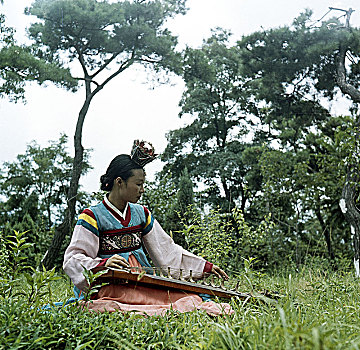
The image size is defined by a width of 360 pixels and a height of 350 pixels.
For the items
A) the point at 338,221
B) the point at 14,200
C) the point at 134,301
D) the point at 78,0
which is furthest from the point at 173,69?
the point at 134,301

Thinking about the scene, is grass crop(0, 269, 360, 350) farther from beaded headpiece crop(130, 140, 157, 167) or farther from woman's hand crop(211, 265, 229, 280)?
beaded headpiece crop(130, 140, 157, 167)

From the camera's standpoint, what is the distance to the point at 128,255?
307 centimetres

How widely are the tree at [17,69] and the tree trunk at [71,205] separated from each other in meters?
1.19

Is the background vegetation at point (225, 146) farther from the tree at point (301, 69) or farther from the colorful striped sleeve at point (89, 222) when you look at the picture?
the colorful striped sleeve at point (89, 222)

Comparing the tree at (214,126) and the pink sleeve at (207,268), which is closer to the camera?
the pink sleeve at (207,268)

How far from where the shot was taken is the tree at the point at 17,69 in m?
8.88

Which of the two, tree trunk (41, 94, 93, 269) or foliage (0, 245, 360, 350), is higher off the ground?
tree trunk (41, 94, 93, 269)

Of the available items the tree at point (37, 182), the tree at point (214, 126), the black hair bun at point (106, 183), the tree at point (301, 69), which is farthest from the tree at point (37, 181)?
the black hair bun at point (106, 183)

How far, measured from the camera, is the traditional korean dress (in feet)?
8.28

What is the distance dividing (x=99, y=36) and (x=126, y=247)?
29.3ft

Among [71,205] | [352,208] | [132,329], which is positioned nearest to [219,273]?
[132,329]

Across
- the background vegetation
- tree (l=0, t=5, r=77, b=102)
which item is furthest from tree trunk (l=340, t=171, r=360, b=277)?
tree (l=0, t=5, r=77, b=102)

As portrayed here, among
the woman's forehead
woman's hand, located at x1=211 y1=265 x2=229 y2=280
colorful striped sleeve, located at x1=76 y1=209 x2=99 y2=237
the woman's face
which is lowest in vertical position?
woman's hand, located at x1=211 y1=265 x2=229 y2=280

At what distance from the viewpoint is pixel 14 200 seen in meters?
13.7
